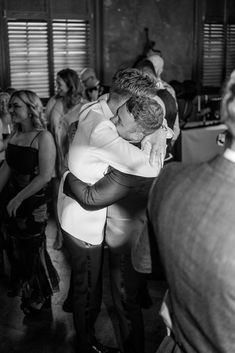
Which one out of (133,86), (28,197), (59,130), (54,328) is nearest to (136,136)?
(133,86)

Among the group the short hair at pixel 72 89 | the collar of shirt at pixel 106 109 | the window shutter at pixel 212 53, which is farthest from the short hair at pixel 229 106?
the window shutter at pixel 212 53

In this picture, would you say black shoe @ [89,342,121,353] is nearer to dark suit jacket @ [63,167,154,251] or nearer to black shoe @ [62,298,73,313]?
black shoe @ [62,298,73,313]

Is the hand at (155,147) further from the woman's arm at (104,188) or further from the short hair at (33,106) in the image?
the short hair at (33,106)

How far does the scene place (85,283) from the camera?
2.37 meters

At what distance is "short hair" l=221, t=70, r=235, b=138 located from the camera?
1.05m

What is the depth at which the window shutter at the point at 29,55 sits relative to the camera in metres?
6.02

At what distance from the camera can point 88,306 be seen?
242cm

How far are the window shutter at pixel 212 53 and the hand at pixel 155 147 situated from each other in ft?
17.7

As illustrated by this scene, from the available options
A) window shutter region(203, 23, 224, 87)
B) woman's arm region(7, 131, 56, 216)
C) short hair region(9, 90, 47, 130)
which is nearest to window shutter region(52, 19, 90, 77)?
window shutter region(203, 23, 224, 87)

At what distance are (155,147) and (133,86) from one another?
0.29 m

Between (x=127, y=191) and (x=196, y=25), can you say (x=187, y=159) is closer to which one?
(x=127, y=191)

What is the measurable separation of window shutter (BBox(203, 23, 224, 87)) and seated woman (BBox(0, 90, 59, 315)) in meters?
4.95

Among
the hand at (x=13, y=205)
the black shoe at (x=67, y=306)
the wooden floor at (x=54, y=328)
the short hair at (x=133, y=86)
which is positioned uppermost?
the short hair at (x=133, y=86)

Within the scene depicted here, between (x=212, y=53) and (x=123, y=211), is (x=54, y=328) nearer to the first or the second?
(x=123, y=211)
